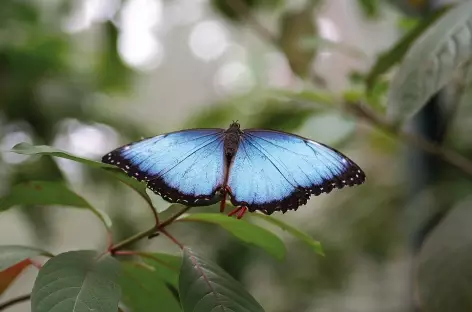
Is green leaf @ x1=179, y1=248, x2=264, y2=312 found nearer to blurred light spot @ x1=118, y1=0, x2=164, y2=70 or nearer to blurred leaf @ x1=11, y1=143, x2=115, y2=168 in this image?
blurred leaf @ x1=11, y1=143, x2=115, y2=168

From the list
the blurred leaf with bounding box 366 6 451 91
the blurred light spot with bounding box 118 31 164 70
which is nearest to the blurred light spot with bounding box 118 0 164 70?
the blurred light spot with bounding box 118 31 164 70

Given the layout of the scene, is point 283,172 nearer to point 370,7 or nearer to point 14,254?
point 14,254

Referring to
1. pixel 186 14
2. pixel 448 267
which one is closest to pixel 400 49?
pixel 448 267

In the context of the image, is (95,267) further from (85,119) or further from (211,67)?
(211,67)

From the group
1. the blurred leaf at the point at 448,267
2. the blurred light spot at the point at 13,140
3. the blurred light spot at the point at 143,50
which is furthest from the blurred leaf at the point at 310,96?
the blurred light spot at the point at 143,50

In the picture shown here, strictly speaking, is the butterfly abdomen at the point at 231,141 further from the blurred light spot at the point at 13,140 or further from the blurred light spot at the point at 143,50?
the blurred light spot at the point at 143,50

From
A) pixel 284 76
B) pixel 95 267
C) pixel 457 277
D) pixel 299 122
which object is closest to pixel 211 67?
pixel 284 76
